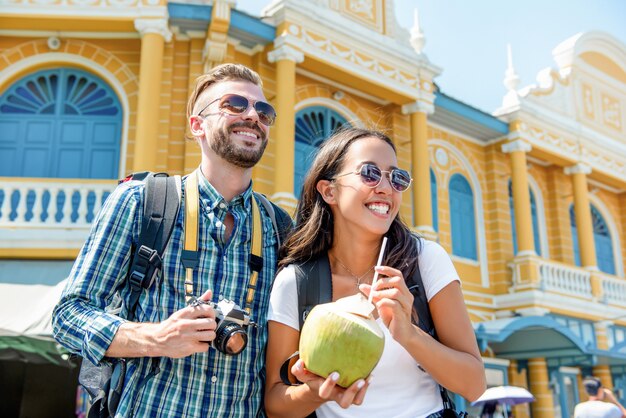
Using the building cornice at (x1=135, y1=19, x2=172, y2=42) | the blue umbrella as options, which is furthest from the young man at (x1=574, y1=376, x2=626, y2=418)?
the building cornice at (x1=135, y1=19, x2=172, y2=42)

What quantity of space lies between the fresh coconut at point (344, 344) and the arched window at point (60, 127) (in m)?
9.06

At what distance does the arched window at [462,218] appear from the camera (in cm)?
1393

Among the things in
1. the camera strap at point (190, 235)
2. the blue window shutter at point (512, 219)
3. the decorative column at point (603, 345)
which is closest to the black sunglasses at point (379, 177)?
the camera strap at point (190, 235)

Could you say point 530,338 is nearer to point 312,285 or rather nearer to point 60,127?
point 60,127

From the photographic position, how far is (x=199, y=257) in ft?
7.22

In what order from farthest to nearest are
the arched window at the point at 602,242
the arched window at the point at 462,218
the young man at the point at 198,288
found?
the arched window at the point at 602,242 → the arched window at the point at 462,218 → the young man at the point at 198,288

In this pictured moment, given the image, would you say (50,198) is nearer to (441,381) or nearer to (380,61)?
(380,61)

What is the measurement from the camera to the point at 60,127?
1024cm

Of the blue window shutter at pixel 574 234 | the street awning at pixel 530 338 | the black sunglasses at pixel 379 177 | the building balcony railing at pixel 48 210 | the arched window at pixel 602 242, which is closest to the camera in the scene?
the black sunglasses at pixel 379 177

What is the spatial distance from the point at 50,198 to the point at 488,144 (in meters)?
9.62

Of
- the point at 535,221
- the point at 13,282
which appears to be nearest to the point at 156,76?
the point at 13,282

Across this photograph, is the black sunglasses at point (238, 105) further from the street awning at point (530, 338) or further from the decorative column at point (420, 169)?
the street awning at point (530, 338)

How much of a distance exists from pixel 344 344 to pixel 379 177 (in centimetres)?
72

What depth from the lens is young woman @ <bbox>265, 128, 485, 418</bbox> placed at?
1859 millimetres
